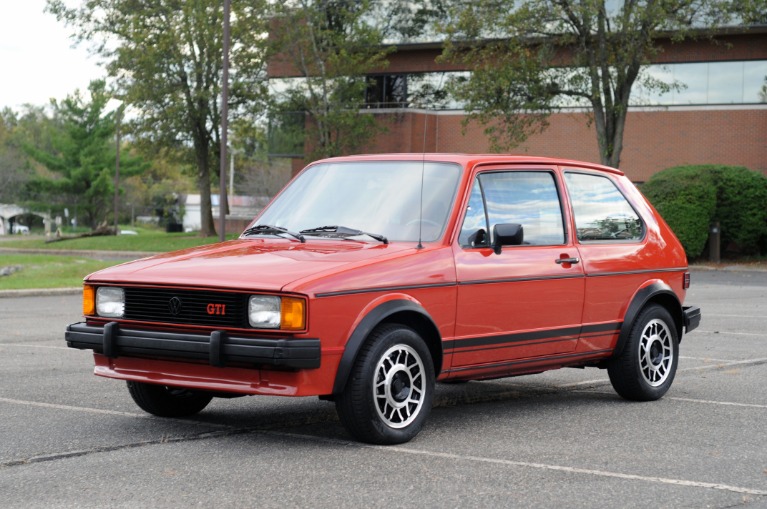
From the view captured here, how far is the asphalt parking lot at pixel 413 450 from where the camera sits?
5371 millimetres

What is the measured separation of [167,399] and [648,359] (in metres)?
3.57

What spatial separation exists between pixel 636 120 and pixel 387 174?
36.7 meters

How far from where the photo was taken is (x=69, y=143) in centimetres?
8250

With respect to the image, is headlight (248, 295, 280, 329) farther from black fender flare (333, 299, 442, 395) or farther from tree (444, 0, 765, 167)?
tree (444, 0, 765, 167)

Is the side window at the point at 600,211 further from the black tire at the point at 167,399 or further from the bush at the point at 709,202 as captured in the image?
the bush at the point at 709,202

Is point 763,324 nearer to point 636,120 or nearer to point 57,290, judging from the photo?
point 57,290

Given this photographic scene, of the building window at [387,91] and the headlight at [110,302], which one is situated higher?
the building window at [387,91]

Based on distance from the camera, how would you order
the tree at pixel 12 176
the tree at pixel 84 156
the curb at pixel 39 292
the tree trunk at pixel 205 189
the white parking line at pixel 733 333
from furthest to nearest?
the tree at pixel 12 176, the tree at pixel 84 156, the tree trunk at pixel 205 189, the curb at pixel 39 292, the white parking line at pixel 733 333

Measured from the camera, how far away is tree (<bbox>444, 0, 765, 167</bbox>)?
1352 inches

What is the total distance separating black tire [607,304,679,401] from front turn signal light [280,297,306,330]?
3131 mm

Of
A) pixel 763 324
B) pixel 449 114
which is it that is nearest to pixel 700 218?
pixel 449 114

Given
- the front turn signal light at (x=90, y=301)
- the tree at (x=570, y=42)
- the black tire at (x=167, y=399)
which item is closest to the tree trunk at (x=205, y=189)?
the tree at (x=570, y=42)

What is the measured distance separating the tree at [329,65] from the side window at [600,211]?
1429 inches

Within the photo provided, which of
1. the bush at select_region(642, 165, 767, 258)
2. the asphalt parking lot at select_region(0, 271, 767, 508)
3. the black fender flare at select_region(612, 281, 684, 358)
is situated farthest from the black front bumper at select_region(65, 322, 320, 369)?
the bush at select_region(642, 165, 767, 258)
